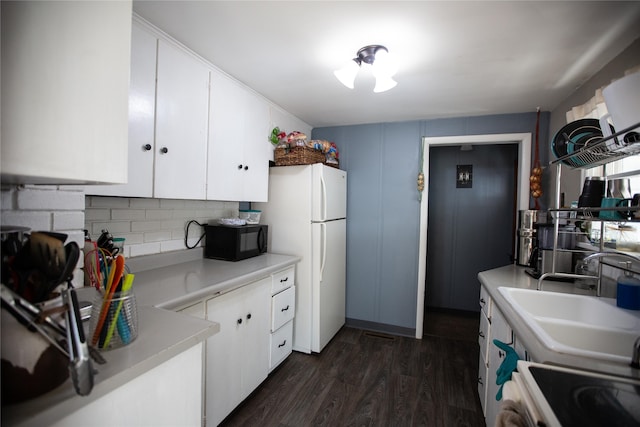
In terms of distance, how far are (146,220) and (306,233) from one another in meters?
1.22

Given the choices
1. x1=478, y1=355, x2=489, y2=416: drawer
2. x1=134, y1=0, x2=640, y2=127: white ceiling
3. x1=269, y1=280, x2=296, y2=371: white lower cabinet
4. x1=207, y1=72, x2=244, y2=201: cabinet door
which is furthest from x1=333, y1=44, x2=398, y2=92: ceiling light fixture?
x1=478, y1=355, x2=489, y2=416: drawer

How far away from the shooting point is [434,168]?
12.2 feet

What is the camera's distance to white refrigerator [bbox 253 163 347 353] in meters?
2.52

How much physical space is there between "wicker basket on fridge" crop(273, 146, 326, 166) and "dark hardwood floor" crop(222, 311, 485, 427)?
5.66 ft

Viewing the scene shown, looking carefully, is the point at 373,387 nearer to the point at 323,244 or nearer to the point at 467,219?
the point at 323,244

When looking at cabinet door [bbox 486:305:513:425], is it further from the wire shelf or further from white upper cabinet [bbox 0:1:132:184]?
white upper cabinet [bbox 0:1:132:184]

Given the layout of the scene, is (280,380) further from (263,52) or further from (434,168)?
(434,168)

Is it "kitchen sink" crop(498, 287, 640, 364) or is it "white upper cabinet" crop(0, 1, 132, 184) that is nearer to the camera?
"white upper cabinet" crop(0, 1, 132, 184)

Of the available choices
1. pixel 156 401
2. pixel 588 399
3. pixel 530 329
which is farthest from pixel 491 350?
pixel 156 401

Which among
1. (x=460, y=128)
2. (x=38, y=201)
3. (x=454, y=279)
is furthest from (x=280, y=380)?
(x=460, y=128)

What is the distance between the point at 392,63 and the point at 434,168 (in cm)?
238

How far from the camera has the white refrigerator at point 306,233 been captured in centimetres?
252

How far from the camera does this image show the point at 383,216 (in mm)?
3080

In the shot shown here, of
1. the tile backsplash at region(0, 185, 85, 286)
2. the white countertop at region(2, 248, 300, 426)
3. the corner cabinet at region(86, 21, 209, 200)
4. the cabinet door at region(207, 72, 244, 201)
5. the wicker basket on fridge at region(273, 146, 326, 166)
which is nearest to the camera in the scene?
the white countertop at region(2, 248, 300, 426)
